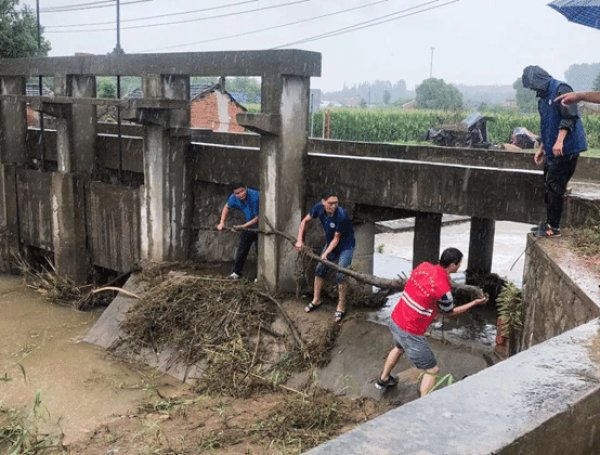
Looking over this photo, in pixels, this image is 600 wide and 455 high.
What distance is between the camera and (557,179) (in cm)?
645

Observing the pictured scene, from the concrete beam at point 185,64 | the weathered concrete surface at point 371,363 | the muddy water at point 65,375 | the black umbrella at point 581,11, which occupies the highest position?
the black umbrella at point 581,11

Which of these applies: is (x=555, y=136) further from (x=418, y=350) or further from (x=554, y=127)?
(x=418, y=350)

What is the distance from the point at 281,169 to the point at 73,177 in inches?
196

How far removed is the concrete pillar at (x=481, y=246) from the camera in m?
12.0

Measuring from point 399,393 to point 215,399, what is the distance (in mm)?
2110

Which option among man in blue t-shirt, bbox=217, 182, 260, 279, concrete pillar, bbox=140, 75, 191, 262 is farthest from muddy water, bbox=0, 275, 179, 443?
man in blue t-shirt, bbox=217, 182, 260, 279

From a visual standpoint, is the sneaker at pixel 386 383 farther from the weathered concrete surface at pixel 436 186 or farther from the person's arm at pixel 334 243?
the weathered concrete surface at pixel 436 186

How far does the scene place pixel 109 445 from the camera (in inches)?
263

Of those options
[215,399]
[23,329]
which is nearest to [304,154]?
[215,399]

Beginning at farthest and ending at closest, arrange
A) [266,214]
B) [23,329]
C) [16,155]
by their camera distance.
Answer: [16,155]
[23,329]
[266,214]

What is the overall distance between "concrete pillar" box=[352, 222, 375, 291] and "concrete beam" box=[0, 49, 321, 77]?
2.47 m

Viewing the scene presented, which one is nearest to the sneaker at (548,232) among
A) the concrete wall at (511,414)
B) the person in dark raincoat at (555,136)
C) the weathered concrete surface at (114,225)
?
the person in dark raincoat at (555,136)

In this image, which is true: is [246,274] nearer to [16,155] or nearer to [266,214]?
[266,214]

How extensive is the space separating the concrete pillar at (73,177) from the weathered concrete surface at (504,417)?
10.5 metres
